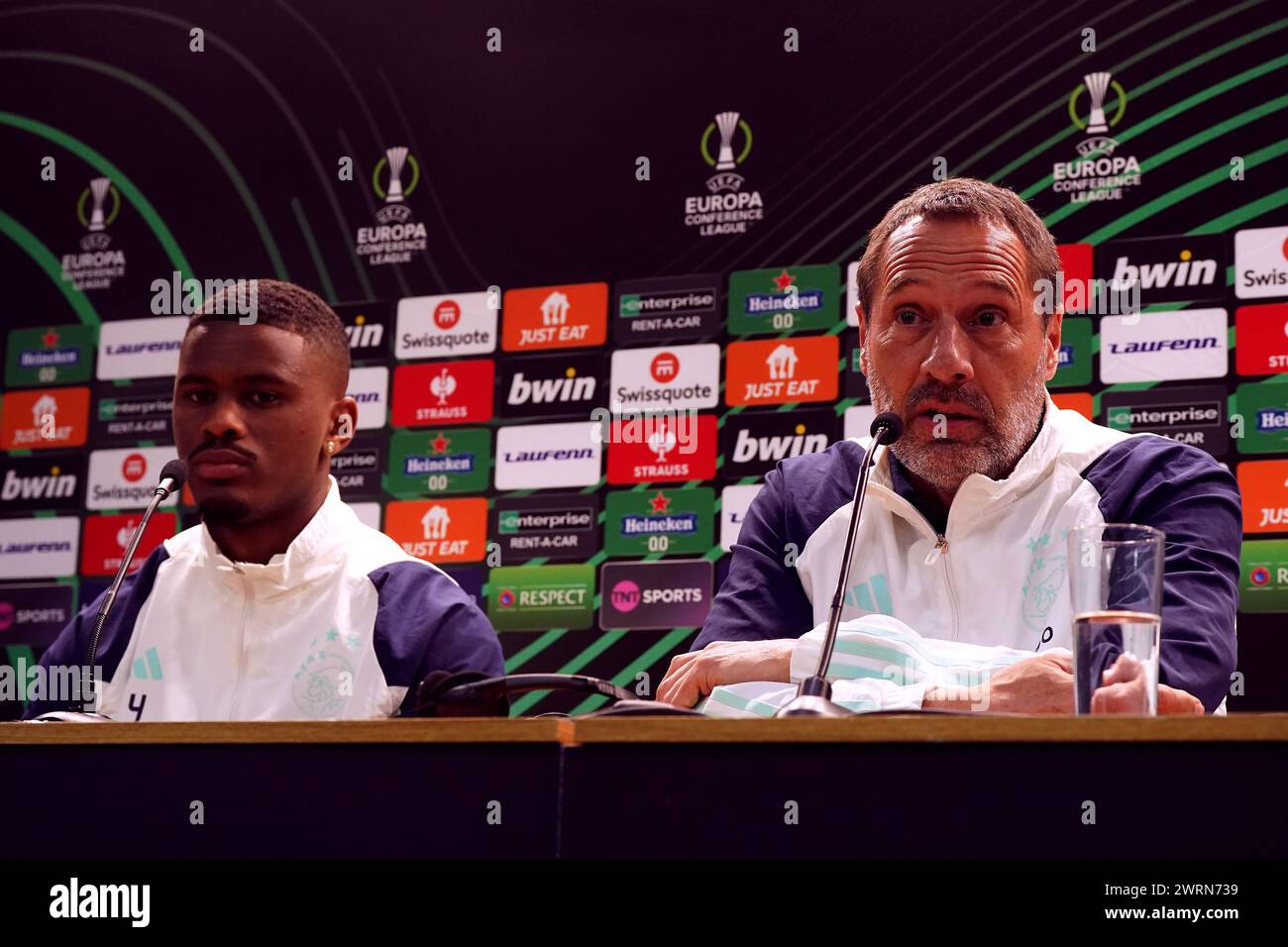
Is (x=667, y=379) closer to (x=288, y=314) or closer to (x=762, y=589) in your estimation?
(x=288, y=314)

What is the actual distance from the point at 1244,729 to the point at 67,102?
413 centimetres

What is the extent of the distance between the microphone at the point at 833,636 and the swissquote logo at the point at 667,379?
1.78 metres

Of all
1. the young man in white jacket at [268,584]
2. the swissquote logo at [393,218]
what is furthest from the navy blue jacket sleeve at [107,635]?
the swissquote logo at [393,218]

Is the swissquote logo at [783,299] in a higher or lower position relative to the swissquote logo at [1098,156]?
lower

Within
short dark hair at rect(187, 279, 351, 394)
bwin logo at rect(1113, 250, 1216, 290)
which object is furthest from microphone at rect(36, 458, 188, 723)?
bwin logo at rect(1113, 250, 1216, 290)

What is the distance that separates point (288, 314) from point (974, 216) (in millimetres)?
1278

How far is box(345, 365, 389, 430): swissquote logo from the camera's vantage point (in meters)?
4.04

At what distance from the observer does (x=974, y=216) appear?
2.41m

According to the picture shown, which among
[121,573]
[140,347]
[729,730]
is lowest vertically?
[729,730]

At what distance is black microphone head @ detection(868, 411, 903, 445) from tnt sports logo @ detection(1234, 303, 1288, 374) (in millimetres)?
1647

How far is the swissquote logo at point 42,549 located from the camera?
424 cm

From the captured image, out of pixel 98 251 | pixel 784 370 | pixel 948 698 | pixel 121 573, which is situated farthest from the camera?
pixel 98 251

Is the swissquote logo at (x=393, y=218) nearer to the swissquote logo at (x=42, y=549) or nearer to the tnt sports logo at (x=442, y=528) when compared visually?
the tnt sports logo at (x=442, y=528)
